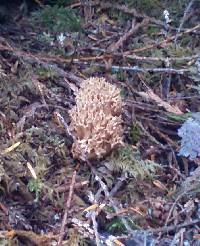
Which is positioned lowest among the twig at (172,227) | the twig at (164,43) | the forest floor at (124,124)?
the twig at (172,227)

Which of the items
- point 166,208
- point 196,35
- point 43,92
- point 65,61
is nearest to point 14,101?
point 43,92

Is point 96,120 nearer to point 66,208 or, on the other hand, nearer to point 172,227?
point 66,208

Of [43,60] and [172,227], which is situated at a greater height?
[43,60]

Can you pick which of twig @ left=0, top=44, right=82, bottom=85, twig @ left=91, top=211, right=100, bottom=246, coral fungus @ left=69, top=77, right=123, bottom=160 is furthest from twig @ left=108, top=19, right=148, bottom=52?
twig @ left=91, top=211, right=100, bottom=246

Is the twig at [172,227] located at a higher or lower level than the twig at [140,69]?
lower

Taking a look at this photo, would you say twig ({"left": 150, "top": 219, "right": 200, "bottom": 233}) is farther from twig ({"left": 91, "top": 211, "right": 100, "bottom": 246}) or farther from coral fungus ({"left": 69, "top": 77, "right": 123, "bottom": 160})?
coral fungus ({"left": 69, "top": 77, "right": 123, "bottom": 160})

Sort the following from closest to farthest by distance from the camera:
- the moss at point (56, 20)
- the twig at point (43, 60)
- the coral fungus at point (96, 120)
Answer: the coral fungus at point (96, 120) < the twig at point (43, 60) < the moss at point (56, 20)

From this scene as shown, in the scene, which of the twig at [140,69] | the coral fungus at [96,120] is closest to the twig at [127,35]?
the twig at [140,69]

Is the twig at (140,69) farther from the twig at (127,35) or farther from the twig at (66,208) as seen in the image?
the twig at (66,208)

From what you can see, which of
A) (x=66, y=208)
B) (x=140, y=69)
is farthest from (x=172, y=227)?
(x=140, y=69)
